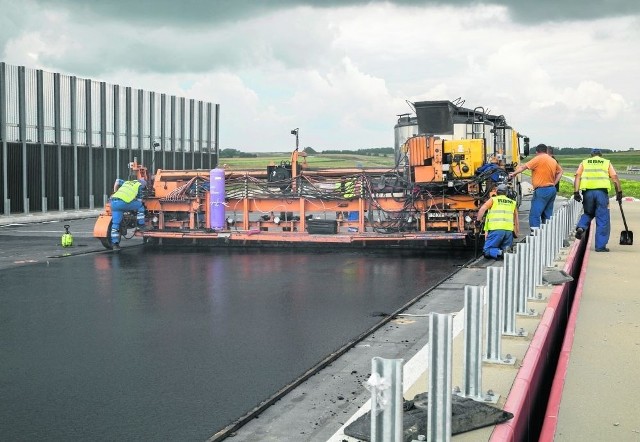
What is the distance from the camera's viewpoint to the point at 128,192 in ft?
62.7

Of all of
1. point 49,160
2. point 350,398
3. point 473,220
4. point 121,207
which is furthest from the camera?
point 49,160

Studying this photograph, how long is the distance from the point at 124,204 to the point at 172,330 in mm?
10360

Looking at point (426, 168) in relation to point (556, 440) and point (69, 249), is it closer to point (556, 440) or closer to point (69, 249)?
point (69, 249)

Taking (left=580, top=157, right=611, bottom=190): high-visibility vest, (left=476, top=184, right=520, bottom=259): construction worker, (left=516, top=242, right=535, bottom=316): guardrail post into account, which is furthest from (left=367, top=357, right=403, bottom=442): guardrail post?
(left=580, top=157, right=611, bottom=190): high-visibility vest

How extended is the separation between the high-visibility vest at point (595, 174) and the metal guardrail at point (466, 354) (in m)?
6.39

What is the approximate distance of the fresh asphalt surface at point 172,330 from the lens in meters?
6.21

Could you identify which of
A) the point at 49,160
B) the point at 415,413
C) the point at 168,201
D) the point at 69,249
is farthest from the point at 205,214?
the point at 49,160

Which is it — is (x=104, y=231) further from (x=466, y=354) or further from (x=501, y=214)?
(x=466, y=354)

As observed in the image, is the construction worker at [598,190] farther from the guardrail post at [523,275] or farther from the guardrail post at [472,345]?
the guardrail post at [472,345]

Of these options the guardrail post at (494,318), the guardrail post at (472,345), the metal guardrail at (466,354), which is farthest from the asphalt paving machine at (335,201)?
the guardrail post at (472,345)

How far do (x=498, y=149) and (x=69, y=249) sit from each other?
471 inches

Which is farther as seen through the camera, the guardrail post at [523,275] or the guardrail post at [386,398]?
the guardrail post at [523,275]

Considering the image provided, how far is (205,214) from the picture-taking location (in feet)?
65.3

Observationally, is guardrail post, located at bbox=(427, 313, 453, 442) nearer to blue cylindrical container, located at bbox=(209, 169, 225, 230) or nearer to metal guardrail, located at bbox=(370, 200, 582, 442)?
metal guardrail, located at bbox=(370, 200, 582, 442)
